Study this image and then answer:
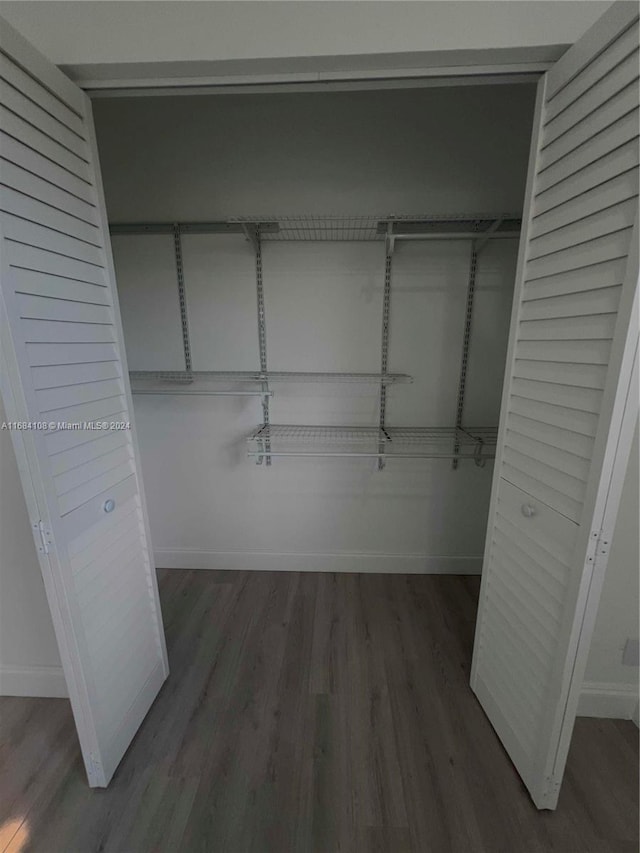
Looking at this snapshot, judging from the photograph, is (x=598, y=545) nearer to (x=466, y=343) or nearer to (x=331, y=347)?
(x=466, y=343)

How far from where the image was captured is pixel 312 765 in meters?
1.27

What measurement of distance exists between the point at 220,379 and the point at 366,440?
0.94 m

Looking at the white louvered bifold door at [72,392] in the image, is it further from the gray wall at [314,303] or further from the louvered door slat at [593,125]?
the louvered door slat at [593,125]

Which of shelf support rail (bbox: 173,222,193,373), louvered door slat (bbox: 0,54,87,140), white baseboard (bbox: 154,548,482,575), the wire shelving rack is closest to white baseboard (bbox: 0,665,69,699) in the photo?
white baseboard (bbox: 154,548,482,575)

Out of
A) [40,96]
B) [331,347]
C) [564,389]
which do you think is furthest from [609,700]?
[40,96]

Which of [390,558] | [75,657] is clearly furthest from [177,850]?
[390,558]

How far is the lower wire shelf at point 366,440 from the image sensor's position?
81.3 inches

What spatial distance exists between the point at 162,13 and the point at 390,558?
8.41ft

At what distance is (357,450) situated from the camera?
2.11m

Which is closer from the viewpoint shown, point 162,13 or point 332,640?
point 162,13

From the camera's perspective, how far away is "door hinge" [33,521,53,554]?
0.95 m

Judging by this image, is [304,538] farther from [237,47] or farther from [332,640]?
[237,47]

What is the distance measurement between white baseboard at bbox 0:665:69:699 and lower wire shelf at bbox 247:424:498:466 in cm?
131

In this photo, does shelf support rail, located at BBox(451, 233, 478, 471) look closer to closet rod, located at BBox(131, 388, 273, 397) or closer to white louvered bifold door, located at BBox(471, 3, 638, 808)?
white louvered bifold door, located at BBox(471, 3, 638, 808)
